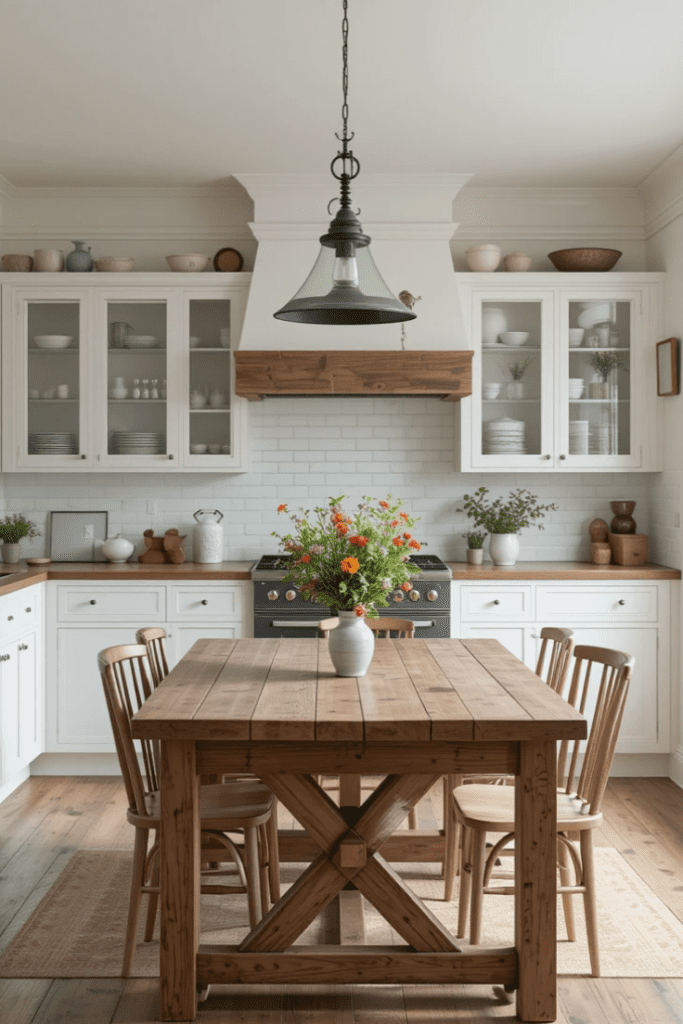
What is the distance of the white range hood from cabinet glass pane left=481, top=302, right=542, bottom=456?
0.27 metres

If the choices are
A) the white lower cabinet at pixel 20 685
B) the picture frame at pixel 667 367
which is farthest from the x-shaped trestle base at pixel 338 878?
the picture frame at pixel 667 367

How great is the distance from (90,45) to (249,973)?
334 cm

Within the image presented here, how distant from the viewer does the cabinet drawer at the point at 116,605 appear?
5.10 meters

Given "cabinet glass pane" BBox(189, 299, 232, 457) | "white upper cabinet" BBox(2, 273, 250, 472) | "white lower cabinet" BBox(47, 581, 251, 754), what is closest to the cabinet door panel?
"white lower cabinet" BBox(47, 581, 251, 754)

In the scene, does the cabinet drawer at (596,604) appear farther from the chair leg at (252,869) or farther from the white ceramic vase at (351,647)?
the chair leg at (252,869)

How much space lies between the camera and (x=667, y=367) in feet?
16.9

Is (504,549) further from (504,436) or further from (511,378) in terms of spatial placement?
(511,378)

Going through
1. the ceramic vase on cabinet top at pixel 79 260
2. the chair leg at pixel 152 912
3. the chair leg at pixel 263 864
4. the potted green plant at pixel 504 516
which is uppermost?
the ceramic vase on cabinet top at pixel 79 260

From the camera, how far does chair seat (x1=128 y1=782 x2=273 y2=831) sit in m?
2.96

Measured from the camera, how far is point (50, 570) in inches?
201

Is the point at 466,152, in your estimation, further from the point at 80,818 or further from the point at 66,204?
the point at 80,818

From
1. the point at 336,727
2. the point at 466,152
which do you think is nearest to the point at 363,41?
the point at 466,152

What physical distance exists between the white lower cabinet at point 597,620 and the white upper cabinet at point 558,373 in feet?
2.23

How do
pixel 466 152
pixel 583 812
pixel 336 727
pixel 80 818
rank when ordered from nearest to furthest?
pixel 336 727
pixel 583 812
pixel 80 818
pixel 466 152
